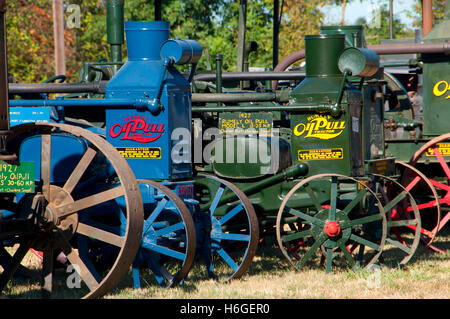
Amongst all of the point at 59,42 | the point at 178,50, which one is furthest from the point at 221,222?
the point at 59,42

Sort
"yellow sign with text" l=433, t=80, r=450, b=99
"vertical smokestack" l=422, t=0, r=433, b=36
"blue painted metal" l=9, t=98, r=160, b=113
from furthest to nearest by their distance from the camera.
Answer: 1. "vertical smokestack" l=422, t=0, r=433, b=36
2. "yellow sign with text" l=433, t=80, r=450, b=99
3. "blue painted metal" l=9, t=98, r=160, b=113

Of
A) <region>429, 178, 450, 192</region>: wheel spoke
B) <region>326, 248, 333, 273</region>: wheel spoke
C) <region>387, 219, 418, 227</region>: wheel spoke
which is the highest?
<region>429, 178, 450, 192</region>: wheel spoke

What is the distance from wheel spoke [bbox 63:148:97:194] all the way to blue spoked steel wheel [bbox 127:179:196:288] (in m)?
0.60

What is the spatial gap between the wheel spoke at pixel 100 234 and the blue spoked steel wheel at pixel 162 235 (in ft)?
1.78

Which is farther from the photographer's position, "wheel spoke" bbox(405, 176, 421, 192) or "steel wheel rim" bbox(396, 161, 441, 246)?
"wheel spoke" bbox(405, 176, 421, 192)

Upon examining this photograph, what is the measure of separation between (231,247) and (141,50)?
229 centimetres

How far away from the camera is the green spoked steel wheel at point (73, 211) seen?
16.9 ft

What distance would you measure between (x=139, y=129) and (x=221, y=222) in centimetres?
107

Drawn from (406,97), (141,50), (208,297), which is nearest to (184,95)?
(141,50)

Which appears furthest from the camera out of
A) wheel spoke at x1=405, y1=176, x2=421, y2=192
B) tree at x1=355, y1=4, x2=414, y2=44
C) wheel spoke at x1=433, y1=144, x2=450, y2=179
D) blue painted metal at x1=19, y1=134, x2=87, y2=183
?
tree at x1=355, y1=4, x2=414, y2=44

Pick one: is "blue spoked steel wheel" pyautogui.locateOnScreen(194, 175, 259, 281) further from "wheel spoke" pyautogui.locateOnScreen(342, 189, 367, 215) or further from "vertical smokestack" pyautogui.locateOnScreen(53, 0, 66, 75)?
"vertical smokestack" pyautogui.locateOnScreen(53, 0, 66, 75)

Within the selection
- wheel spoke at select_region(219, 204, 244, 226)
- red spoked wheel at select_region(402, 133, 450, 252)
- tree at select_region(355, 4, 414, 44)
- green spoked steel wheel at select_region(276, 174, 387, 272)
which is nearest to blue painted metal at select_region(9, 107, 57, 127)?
wheel spoke at select_region(219, 204, 244, 226)

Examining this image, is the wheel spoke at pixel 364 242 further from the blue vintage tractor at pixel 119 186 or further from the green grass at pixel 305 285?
the blue vintage tractor at pixel 119 186

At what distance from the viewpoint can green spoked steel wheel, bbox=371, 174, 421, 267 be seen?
6.98 metres
